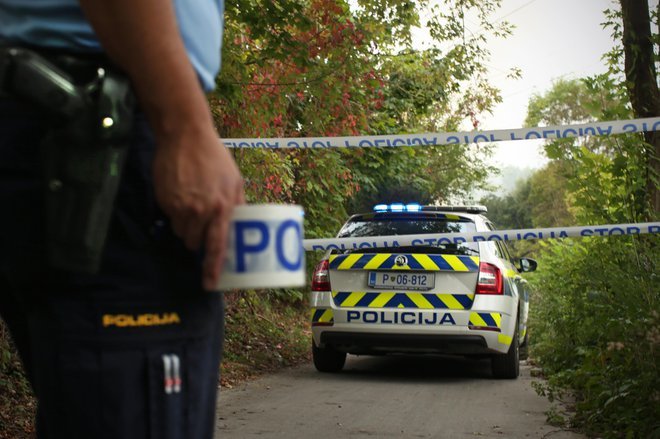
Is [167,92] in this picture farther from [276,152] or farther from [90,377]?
[276,152]

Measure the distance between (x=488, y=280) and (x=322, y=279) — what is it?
5.09 ft

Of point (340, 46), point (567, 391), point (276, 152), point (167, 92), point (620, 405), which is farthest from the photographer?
point (276, 152)

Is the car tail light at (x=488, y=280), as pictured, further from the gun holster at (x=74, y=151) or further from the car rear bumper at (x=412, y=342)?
the gun holster at (x=74, y=151)

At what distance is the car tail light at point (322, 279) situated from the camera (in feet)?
31.3

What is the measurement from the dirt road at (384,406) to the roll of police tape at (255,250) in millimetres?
4830

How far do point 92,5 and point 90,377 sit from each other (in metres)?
0.53

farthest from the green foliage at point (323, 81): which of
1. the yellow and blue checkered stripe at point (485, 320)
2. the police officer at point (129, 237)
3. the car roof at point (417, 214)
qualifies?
the police officer at point (129, 237)

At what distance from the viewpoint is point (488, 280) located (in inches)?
364

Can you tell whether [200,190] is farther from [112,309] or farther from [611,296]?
[611,296]

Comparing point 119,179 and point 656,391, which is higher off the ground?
point 119,179

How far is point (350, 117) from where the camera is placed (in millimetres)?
12430

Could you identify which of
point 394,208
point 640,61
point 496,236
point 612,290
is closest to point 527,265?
point 394,208

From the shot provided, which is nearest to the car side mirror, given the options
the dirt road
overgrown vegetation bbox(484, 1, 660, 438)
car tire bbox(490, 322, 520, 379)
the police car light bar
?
the police car light bar

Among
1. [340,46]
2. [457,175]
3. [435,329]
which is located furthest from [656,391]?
[457,175]
